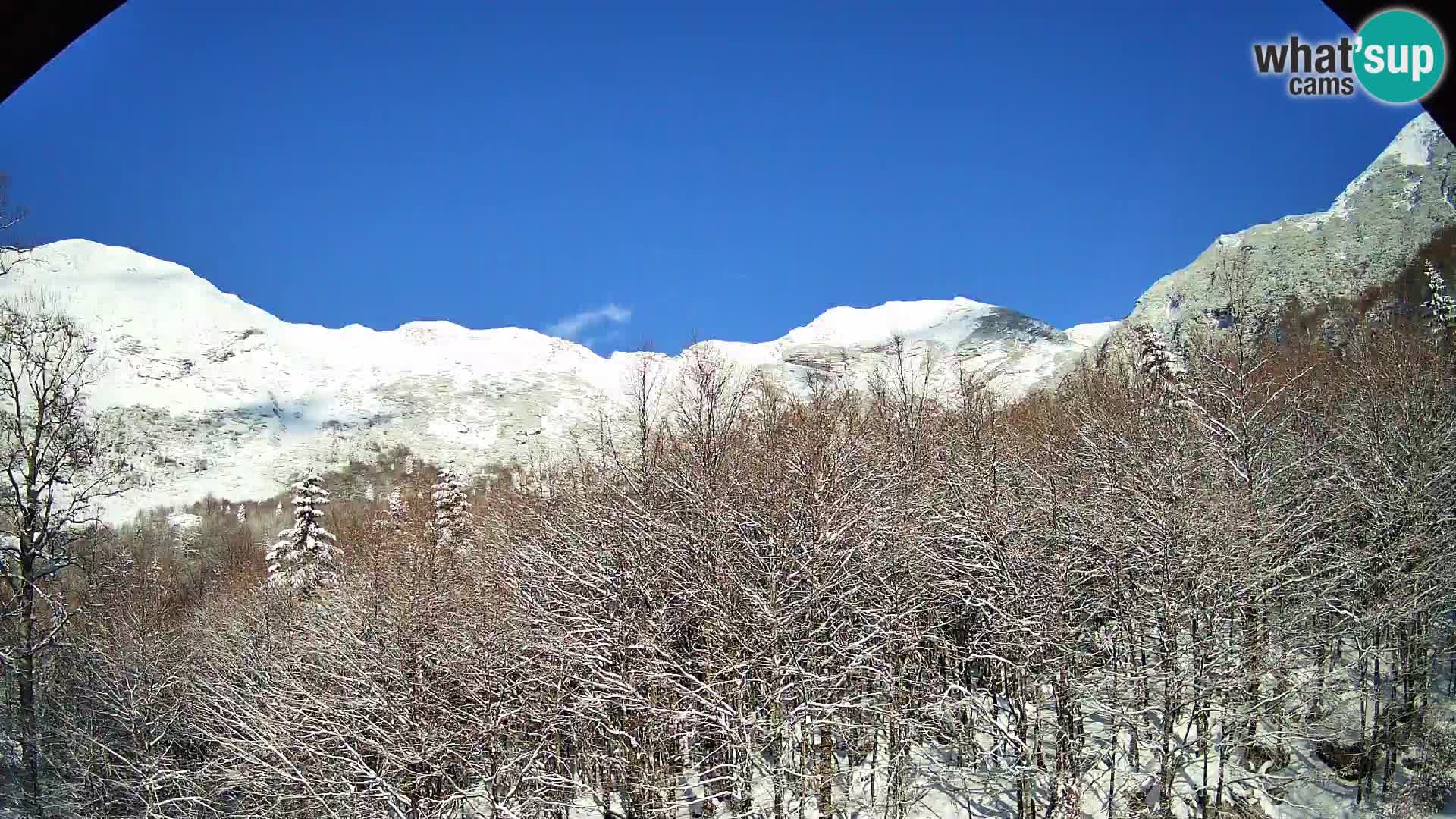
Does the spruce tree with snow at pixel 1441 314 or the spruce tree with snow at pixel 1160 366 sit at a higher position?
the spruce tree with snow at pixel 1441 314

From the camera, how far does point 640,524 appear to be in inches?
758

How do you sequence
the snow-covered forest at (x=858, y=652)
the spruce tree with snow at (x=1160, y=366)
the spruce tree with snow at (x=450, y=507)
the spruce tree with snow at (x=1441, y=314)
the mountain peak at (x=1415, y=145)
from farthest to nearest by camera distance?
the mountain peak at (x=1415, y=145), the spruce tree with snow at (x=450, y=507), the spruce tree with snow at (x=1441, y=314), the spruce tree with snow at (x=1160, y=366), the snow-covered forest at (x=858, y=652)

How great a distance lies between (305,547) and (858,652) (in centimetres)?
2639

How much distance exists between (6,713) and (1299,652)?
83.9ft

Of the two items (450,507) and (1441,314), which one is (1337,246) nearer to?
(1441,314)

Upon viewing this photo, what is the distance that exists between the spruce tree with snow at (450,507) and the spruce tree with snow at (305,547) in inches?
174

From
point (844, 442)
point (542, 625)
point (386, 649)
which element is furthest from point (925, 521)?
point (386, 649)

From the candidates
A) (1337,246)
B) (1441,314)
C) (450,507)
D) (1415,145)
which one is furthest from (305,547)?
(1415,145)

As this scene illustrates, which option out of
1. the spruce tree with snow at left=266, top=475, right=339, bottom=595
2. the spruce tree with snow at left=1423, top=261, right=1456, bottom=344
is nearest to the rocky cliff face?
the spruce tree with snow at left=1423, top=261, right=1456, bottom=344

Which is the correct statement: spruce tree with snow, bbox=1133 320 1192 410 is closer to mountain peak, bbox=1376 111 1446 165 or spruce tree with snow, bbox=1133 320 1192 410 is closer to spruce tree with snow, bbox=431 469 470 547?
spruce tree with snow, bbox=431 469 470 547

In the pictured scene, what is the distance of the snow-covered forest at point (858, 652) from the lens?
1511 cm

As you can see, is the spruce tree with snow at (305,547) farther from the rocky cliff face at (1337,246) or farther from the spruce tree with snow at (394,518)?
the rocky cliff face at (1337,246)

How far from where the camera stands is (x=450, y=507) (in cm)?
4012

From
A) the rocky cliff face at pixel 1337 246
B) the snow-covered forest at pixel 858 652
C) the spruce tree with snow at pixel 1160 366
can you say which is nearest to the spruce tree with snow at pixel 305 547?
the snow-covered forest at pixel 858 652
